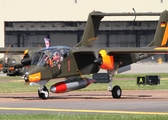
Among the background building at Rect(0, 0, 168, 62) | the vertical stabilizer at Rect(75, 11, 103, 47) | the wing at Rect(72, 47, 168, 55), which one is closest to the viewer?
the wing at Rect(72, 47, 168, 55)

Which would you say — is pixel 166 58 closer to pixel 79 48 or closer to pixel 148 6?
pixel 148 6

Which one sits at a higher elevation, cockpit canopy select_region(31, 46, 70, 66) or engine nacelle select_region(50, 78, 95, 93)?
cockpit canopy select_region(31, 46, 70, 66)

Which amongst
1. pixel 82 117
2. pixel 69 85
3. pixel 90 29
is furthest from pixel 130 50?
pixel 82 117

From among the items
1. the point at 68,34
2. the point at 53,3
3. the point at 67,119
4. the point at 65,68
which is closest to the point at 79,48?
the point at 65,68

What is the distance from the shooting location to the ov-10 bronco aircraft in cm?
3117

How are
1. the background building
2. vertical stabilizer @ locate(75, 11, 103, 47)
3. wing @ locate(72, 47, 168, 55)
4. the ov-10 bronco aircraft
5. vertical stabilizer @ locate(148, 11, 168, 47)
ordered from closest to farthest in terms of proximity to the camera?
the ov-10 bronco aircraft → wing @ locate(72, 47, 168, 55) → vertical stabilizer @ locate(75, 11, 103, 47) → vertical stabilizer @ locate(148, 11, 168, 47) → the background building

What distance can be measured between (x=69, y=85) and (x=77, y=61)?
235cm

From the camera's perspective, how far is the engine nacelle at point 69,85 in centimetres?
3094

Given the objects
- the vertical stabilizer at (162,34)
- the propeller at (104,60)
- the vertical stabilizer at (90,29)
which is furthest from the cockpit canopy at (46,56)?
the vertical stabilizer at (162,34)

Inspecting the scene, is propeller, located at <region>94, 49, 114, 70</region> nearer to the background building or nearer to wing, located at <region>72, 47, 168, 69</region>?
wing, located at <region>72, 47, 168, 69</region>

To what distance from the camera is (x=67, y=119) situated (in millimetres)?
20641

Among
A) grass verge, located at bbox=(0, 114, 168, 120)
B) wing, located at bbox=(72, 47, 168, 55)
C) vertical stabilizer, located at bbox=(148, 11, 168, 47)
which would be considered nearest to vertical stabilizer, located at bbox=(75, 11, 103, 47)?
wing, located at bbox=(72, 47, 168, 55)

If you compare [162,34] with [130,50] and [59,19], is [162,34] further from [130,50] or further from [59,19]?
[59,19]

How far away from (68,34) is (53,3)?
8693 millimetres
